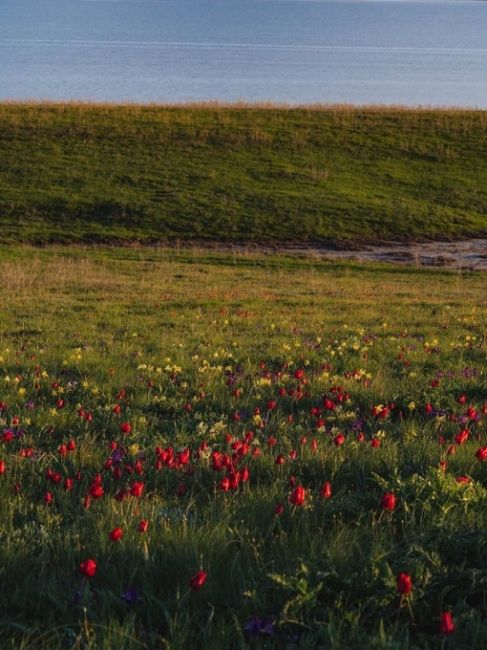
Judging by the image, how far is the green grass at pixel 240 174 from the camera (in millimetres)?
41469

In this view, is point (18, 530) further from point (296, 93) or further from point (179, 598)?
point (296, 93)

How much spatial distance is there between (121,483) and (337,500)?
54.6 inches

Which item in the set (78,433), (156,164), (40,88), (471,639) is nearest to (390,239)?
(156,164)

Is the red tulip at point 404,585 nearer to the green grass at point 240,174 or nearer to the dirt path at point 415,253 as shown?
the dirt path at point 415,253

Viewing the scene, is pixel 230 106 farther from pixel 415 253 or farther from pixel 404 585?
pixel 404 585

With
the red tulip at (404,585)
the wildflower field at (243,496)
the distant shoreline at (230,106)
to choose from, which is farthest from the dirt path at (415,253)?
the red tulip at (404,585)

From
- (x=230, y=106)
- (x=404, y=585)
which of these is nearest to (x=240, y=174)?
(x=230, y=106)

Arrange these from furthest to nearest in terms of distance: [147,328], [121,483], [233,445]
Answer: [147,328] → [233,445] → [121,483]

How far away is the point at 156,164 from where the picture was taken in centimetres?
5153

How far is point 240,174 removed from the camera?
5025 centimetres

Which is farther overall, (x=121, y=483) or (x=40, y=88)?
(x=40, y=88)

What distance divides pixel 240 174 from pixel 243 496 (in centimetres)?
4709

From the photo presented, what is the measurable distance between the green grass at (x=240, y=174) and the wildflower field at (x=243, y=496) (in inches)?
1201

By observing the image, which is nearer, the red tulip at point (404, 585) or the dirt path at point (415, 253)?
the red tulip at point (404, 585)
